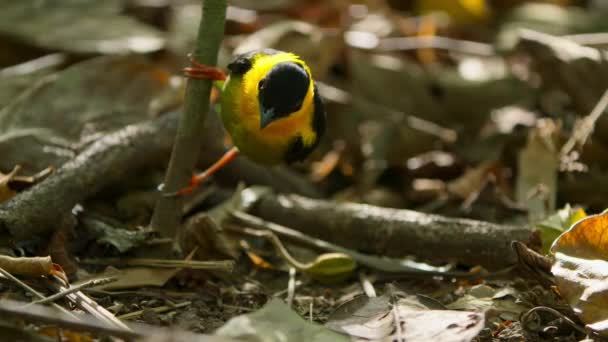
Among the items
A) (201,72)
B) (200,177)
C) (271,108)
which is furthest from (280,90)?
(200,177)

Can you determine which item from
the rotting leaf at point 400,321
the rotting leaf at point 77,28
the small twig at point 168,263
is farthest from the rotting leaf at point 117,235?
the rotting leaf at point 77,28

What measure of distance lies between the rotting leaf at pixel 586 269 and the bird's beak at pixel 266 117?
1.17m

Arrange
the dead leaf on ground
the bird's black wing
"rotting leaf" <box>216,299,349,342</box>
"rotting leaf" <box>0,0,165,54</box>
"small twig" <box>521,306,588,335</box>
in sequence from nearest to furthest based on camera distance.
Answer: "rotting leaf" <box>216,299,349,342</box> < "small twig" <box>521,306,588,335</box> < the bird's black wing < the dead leaf on ground < "rotting leaf" <box>0,0,165,54</box>

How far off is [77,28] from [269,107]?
1.78 m

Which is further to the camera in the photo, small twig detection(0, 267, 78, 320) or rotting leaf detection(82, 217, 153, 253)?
rotting leaf detection(82, 217, 153, 253)

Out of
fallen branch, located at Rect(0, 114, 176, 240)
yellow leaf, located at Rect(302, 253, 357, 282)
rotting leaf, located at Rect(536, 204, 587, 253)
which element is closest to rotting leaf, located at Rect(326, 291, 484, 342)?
yellow leaf, located at Rect(302, 253, 357, 282)

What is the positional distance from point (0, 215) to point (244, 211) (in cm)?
102

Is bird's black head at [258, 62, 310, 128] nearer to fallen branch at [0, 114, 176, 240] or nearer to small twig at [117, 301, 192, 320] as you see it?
fallen branch at [0, 114, 176, 240]

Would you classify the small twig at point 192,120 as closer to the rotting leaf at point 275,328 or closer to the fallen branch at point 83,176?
the fallen branch at point 83,176

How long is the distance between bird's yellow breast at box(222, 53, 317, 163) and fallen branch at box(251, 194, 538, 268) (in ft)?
0.85

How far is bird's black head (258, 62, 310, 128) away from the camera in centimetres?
289

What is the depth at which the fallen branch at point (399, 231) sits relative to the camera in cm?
277

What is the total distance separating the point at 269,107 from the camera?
9.48 ft

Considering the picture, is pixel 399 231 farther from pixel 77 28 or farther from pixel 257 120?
pixel 77 28
